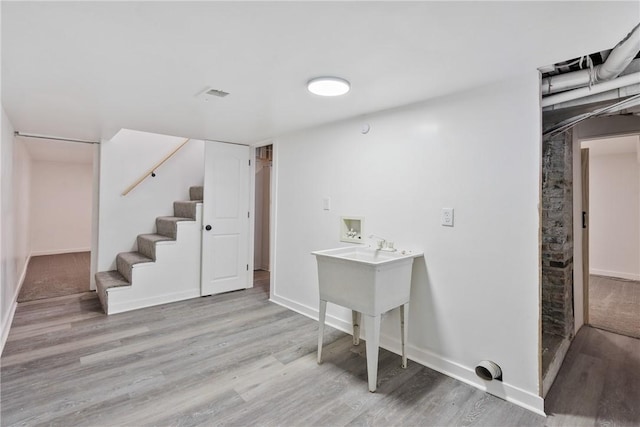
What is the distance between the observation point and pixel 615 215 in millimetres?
5039

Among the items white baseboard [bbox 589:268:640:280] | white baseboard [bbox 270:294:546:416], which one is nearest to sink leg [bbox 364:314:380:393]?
white baseboard [bbox 270:294:546:416]

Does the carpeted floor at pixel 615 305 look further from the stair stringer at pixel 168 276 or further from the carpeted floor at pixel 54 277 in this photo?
the carpeted floor at pixel 54 277

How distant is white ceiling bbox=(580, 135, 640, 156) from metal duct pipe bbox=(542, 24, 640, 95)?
325cm

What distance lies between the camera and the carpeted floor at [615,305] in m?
3.05

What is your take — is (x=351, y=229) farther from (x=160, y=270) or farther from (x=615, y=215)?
(x=615, y=215)

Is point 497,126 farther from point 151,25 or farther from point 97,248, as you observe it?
point 97,248

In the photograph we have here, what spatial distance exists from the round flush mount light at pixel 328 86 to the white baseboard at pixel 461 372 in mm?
1961

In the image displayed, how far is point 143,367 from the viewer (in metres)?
2.25

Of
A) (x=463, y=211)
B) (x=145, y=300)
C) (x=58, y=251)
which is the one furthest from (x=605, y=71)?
(x=58, y=251)

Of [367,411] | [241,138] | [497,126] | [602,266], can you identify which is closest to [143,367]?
[367,411]

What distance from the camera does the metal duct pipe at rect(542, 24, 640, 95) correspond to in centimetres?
143

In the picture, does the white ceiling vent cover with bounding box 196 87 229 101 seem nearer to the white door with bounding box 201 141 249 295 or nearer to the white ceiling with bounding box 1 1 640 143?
the white ceiling with bounding box 1 1 640 143

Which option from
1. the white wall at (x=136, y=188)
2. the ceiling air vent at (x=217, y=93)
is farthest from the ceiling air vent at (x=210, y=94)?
the white wall at (x=136, y=188)

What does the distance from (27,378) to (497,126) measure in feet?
11.6
